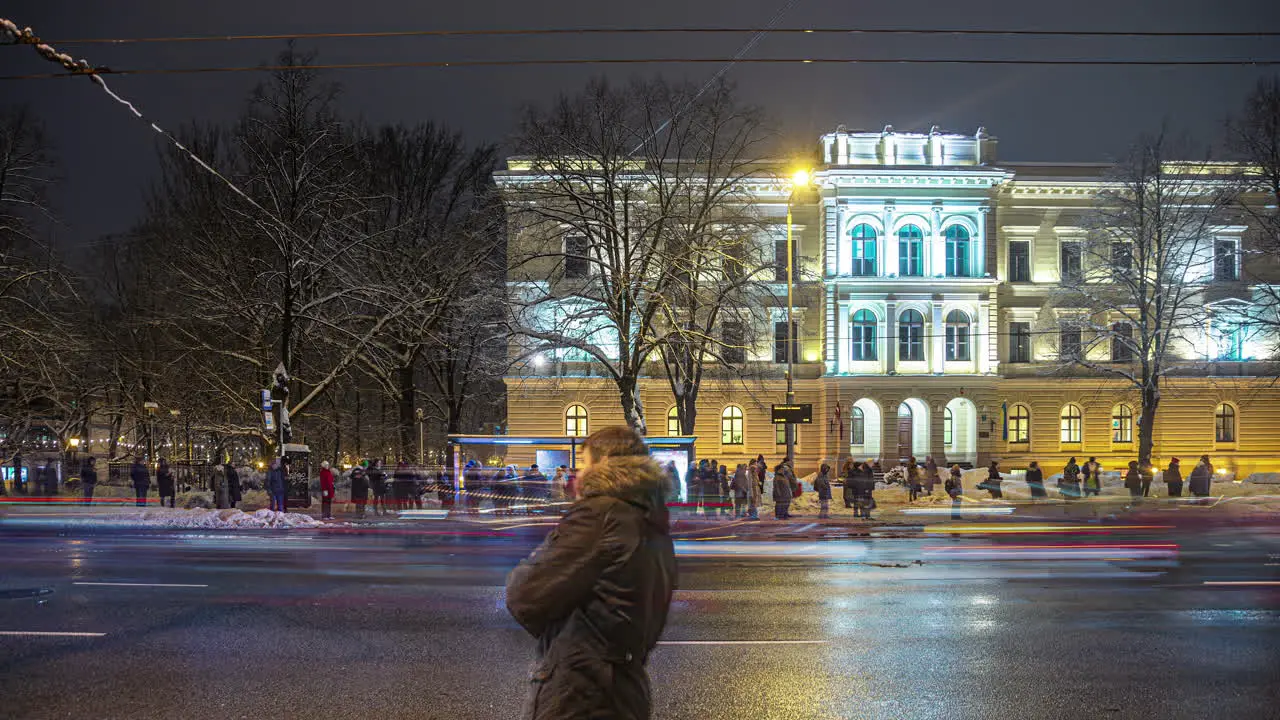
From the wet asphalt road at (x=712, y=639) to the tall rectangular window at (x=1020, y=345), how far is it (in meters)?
37.7

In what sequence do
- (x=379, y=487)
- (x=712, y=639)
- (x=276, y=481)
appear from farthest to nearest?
(x=379, y=487), (x=276, y=481), (x=712, y=639)

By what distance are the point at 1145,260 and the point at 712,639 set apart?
40852 mm

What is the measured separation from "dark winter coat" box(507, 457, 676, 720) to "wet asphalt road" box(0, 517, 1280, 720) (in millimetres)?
3510

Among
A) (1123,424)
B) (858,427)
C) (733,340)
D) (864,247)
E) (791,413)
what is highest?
(864,247)

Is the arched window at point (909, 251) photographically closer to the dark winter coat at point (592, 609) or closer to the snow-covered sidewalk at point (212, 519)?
the snow-covered sidewalk at point (212, 519)

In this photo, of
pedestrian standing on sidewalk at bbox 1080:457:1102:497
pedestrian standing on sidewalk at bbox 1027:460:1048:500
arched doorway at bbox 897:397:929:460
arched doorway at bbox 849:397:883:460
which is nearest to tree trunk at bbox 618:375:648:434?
pedestrian standing on sidewalk at bbox 1027:460:1048:500

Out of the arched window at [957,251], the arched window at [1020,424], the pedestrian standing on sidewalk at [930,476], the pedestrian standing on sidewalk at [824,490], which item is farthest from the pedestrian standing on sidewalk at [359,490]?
the arched window at [1020,424]

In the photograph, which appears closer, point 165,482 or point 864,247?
point 165,482

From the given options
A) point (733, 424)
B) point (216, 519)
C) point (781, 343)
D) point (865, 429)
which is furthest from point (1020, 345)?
point (216, 519)

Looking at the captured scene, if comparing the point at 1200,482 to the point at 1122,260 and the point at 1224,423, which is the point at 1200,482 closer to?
the point at 1122,260

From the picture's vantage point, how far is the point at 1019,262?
5406cm

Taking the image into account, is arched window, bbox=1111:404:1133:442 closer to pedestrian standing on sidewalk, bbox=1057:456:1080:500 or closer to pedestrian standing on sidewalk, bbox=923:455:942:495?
pedestrian standing on sidewalk, bbox=1057:456:1080:500

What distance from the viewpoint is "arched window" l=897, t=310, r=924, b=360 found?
5178cm

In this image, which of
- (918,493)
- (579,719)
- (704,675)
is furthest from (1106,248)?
(579,719)
